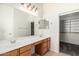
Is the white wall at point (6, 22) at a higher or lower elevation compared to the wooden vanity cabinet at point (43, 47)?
higher

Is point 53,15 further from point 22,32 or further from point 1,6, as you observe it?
point 1,6

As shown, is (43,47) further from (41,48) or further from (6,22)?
(6,22)

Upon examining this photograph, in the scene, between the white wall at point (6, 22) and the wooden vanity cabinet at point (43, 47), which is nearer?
the white wall at point (6, 22)

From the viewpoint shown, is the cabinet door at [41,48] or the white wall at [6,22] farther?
the cabinet door at [41,48]

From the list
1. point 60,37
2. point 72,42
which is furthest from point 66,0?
point 60,37

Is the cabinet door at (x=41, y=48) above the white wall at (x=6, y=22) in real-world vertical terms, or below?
below

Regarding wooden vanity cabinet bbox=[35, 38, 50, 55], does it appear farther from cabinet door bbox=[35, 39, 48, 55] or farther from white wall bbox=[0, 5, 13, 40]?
white wall bbox=[0, 5, 13, 40]

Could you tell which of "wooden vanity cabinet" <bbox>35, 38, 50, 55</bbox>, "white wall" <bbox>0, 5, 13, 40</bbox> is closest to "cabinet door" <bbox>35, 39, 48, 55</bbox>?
"wooden vanity cabinet" <bbox>35, 38, 50, 55</bbox>

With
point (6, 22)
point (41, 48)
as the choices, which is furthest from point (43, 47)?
point (6, 22)

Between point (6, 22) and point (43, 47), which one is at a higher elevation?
point (6, 22)

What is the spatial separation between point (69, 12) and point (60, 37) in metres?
0.95

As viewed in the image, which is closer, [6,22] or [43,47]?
[6,22]

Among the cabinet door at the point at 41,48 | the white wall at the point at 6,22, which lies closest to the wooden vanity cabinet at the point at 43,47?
the cabinet door at the point at 41,48

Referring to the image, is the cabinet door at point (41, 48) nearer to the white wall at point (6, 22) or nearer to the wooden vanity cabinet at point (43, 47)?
the wooden vanity cabinet at point (43, 47)
